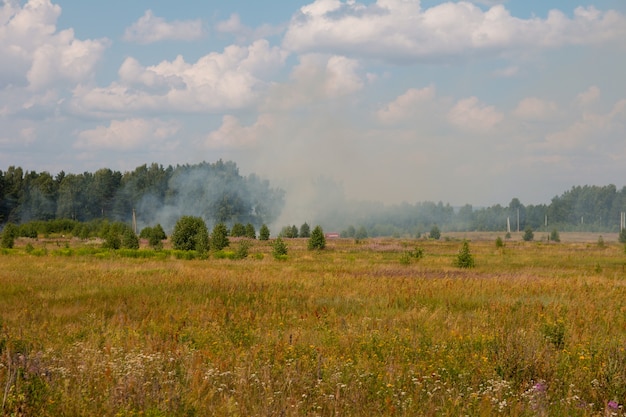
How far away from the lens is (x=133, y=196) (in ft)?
348

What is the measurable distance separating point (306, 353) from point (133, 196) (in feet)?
344

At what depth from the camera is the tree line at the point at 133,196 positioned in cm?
9750

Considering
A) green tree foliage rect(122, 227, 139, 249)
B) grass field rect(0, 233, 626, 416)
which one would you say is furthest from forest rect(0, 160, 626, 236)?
grass field rect(0, 233, 626, 416)

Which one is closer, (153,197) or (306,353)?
(306,353)

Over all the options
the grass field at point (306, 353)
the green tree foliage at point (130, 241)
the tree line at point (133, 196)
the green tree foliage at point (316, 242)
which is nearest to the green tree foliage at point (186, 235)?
the green tree foliage at point (130, 241)

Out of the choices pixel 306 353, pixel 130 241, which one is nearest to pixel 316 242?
pixel 130 241

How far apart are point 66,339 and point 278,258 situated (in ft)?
80.4

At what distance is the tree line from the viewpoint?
9750cm

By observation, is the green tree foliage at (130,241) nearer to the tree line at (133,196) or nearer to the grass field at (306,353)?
the grass field at (306,353)

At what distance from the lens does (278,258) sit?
107ft

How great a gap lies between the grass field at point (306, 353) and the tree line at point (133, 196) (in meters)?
89.9

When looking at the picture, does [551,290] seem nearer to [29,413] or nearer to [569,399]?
[569,399]

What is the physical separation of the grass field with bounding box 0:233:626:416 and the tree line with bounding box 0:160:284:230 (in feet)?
295

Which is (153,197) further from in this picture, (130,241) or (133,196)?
(130,241)
